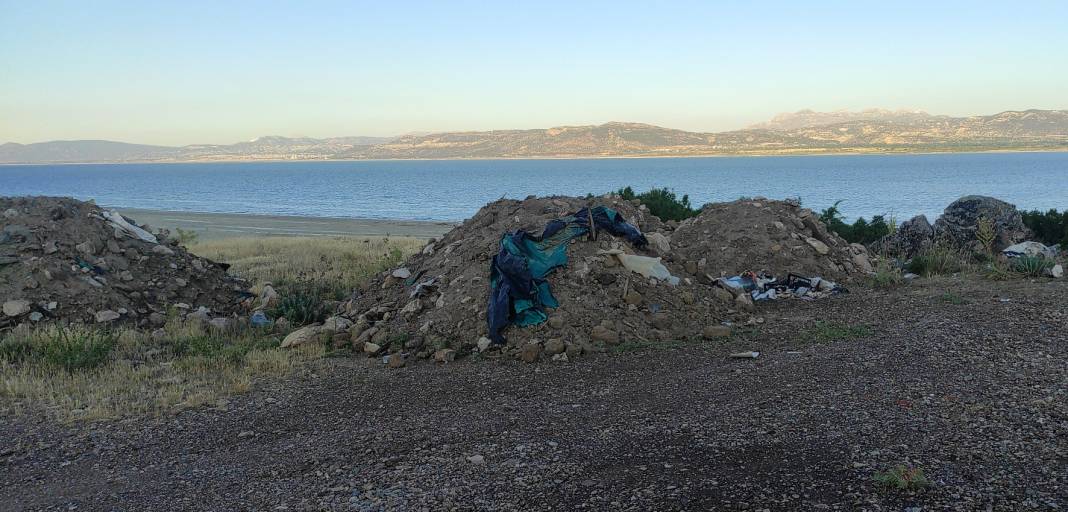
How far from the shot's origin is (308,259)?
693 inches

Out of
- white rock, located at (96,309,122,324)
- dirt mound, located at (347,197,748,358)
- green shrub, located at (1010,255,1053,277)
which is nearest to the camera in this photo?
dirt mound, located at (347,197,748,358)

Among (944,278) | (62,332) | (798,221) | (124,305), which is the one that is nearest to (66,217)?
(124,305)

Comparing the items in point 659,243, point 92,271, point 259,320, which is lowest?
point 259,320

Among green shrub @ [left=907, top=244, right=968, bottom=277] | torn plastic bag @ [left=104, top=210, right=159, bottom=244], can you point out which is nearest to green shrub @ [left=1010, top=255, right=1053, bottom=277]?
green shrub @ [left=907, top=244, right=968, bottom=277]

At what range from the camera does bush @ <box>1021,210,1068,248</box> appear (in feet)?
52.2

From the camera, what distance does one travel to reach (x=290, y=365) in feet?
28.1

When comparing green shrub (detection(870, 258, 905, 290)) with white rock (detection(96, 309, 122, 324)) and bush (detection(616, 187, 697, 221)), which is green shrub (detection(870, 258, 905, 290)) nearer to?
bush (detection(616, 187, 697, 221))

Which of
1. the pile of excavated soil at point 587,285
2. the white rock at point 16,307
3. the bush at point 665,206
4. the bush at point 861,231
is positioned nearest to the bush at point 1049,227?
the bush at point 861,231

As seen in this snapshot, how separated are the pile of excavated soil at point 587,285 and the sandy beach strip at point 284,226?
1707cm

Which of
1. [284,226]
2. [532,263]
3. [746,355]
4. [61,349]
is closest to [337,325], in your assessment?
[532,263]

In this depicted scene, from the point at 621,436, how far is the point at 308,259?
43.0 ft

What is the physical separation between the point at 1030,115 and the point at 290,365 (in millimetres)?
220446

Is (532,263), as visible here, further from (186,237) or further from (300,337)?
(186,237)

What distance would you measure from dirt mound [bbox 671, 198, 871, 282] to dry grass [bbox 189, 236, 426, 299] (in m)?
5.44
